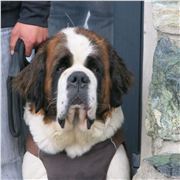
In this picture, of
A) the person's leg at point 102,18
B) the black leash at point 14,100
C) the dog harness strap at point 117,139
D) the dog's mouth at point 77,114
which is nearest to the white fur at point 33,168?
the black leash at point 14,100

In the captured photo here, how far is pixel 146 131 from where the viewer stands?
4105 millimetres

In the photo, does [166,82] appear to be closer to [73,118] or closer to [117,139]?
[117,139]

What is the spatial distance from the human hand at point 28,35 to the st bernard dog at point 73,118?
0.17ft

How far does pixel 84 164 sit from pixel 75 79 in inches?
22.3

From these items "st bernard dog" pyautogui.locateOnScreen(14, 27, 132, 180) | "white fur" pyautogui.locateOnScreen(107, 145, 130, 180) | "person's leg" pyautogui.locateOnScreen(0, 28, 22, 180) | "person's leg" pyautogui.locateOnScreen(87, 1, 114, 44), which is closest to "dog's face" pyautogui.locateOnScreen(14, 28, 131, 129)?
"st bernard dog" pyautogui.locateOnScreen(14, 27, 132, 180)

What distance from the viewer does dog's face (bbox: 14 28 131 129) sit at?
3.53m

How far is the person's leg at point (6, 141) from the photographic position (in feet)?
12.6

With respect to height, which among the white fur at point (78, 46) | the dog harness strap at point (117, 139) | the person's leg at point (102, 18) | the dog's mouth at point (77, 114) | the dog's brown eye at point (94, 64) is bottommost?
the dog harness strap at point (117, 139)

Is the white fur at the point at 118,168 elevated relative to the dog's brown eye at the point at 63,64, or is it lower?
lower

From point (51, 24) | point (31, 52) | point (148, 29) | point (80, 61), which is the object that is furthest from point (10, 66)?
point (51, 24)

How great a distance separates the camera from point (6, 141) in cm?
397

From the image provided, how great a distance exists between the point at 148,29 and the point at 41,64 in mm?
757

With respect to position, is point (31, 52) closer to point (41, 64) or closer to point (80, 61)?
point (41, 64)

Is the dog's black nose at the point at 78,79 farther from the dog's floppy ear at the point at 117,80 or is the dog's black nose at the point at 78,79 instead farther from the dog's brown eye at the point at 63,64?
the dog's floppy ear at the point at 117,80
